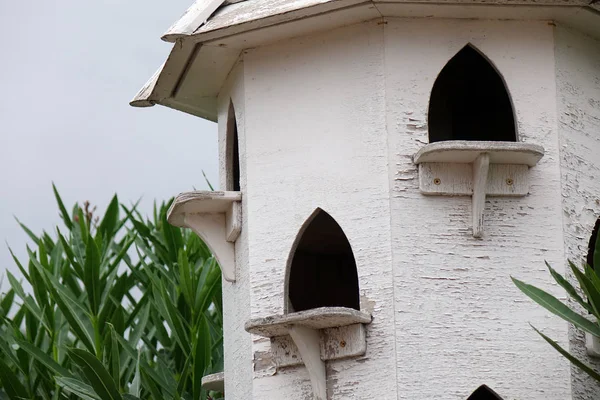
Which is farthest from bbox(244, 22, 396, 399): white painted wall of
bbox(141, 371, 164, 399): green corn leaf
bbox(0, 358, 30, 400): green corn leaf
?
bbox(0, 358, 30, 400): green corn leaf

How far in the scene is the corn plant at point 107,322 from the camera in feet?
35.7

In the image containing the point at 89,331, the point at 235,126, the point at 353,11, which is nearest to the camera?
the point at 353,11

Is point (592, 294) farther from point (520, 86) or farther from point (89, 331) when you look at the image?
point (89, 331)

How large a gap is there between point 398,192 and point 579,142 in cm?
103

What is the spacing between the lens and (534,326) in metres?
7.74

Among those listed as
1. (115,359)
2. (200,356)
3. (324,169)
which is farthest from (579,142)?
(200,356)

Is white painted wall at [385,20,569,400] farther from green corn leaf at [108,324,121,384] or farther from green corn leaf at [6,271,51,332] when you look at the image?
green corn leaf at [6,271,51,332]

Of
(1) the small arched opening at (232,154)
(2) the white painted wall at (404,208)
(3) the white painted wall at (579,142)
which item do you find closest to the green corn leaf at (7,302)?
(1) the small arched opening at (232,154)

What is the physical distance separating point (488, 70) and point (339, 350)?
2.39 metres

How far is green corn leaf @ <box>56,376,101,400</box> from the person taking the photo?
388 inches

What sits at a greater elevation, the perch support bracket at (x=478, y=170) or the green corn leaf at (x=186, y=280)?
the perch support bracket at (x=478, y=170)

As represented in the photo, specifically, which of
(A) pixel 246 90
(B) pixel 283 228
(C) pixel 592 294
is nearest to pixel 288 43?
(A) pixel 246 90

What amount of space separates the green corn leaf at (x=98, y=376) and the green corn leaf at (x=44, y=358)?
88cm

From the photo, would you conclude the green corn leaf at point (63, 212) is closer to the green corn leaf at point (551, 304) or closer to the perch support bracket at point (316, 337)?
the perch support bracket at point (316, 337)
